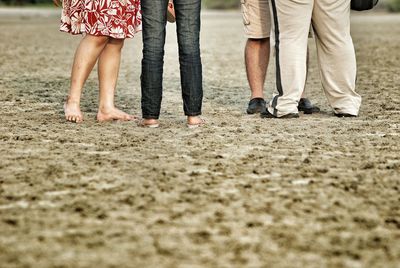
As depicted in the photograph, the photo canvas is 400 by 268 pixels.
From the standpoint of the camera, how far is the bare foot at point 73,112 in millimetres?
5113

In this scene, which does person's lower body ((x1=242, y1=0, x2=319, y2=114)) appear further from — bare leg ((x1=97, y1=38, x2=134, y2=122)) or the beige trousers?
bare leg ((x1=97, y1=38, x2=134, y2=122))

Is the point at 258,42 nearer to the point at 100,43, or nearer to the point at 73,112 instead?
the point at 100,43

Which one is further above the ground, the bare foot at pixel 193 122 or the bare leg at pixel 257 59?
the bare leg at pixel 257 59

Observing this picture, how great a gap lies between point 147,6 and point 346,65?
1.32 metres

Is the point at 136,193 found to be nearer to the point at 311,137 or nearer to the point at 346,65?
the point at 311,137

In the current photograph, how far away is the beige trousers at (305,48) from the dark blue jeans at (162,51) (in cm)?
61

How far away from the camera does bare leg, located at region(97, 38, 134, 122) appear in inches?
204

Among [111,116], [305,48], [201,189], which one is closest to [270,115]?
[305,48]

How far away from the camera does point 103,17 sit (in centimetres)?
496

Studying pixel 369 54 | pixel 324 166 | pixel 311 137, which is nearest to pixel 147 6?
pixel 311 137

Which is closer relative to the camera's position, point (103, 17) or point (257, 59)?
point (103, 17)

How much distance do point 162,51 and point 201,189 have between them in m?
1.64

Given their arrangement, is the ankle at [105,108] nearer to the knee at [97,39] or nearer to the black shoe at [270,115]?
the knee at [97,39]

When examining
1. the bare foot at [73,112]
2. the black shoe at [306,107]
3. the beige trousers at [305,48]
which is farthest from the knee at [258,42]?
the bare foot at [73,112]
